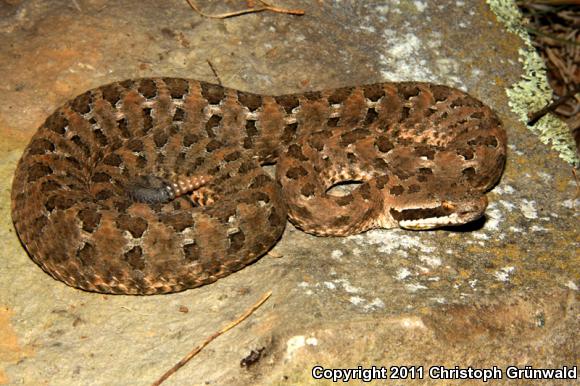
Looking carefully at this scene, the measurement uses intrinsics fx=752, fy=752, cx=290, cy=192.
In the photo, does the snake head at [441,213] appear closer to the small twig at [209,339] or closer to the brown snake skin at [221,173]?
the brown snake skin at [221,173]

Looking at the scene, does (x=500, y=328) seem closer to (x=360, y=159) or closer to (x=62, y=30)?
(x=360, y=159)

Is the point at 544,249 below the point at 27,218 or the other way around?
the other way around

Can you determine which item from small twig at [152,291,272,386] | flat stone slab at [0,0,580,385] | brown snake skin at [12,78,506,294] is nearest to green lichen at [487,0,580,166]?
flat stone slab at [0,0,580,385]

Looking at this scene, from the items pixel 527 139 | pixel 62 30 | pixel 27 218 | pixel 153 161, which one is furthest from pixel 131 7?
pixel 527 139

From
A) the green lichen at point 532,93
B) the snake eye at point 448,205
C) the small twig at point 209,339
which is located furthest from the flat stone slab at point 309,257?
the snake eye at point 448,205

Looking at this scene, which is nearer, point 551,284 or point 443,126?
point 551,284

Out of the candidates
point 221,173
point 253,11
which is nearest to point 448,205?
point 221,173

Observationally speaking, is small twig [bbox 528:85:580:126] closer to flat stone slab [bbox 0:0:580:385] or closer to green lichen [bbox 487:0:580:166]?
green lichen [bbox 487:0:580:166]
